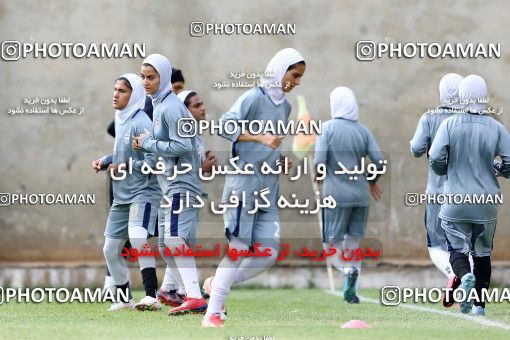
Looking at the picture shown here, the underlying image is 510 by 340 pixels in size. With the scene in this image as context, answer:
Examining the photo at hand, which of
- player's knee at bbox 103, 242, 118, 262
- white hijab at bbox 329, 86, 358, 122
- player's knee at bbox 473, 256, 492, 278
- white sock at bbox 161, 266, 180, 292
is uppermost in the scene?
white hijab at bbox 329, 86, 358, 122

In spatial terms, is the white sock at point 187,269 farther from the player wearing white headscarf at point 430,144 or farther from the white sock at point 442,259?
the white sock at point 442,259

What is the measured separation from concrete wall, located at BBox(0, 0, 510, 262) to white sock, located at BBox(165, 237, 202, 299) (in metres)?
5.32

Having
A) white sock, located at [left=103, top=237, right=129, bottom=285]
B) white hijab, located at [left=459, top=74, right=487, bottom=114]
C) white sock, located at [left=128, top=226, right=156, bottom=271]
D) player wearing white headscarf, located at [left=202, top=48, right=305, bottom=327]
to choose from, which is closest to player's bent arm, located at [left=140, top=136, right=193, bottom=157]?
player wearing white headscarf, located at [left=202, top=48, right=305, bottom=327]

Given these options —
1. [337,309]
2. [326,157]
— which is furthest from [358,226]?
[337,309]

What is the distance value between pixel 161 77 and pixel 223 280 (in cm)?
189

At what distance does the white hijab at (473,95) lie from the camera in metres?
11.3

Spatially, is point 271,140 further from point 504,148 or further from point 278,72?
point 504,148

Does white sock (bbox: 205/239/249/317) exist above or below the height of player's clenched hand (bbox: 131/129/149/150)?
below

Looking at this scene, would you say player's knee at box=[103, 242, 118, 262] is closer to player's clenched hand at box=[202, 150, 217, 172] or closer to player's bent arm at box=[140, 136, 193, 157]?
player's clenched hand at box=[202, 150, 217, 172]

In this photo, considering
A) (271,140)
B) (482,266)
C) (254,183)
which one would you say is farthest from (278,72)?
(482,266)

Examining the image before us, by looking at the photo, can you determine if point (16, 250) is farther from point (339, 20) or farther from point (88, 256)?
point (339, 20)

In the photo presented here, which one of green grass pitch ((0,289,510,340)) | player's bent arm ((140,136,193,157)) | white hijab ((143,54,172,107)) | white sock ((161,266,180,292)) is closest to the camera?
green grass pitch ((0,289,510,340))

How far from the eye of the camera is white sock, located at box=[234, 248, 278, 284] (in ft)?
32.3

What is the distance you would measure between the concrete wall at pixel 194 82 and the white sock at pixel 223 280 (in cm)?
625
